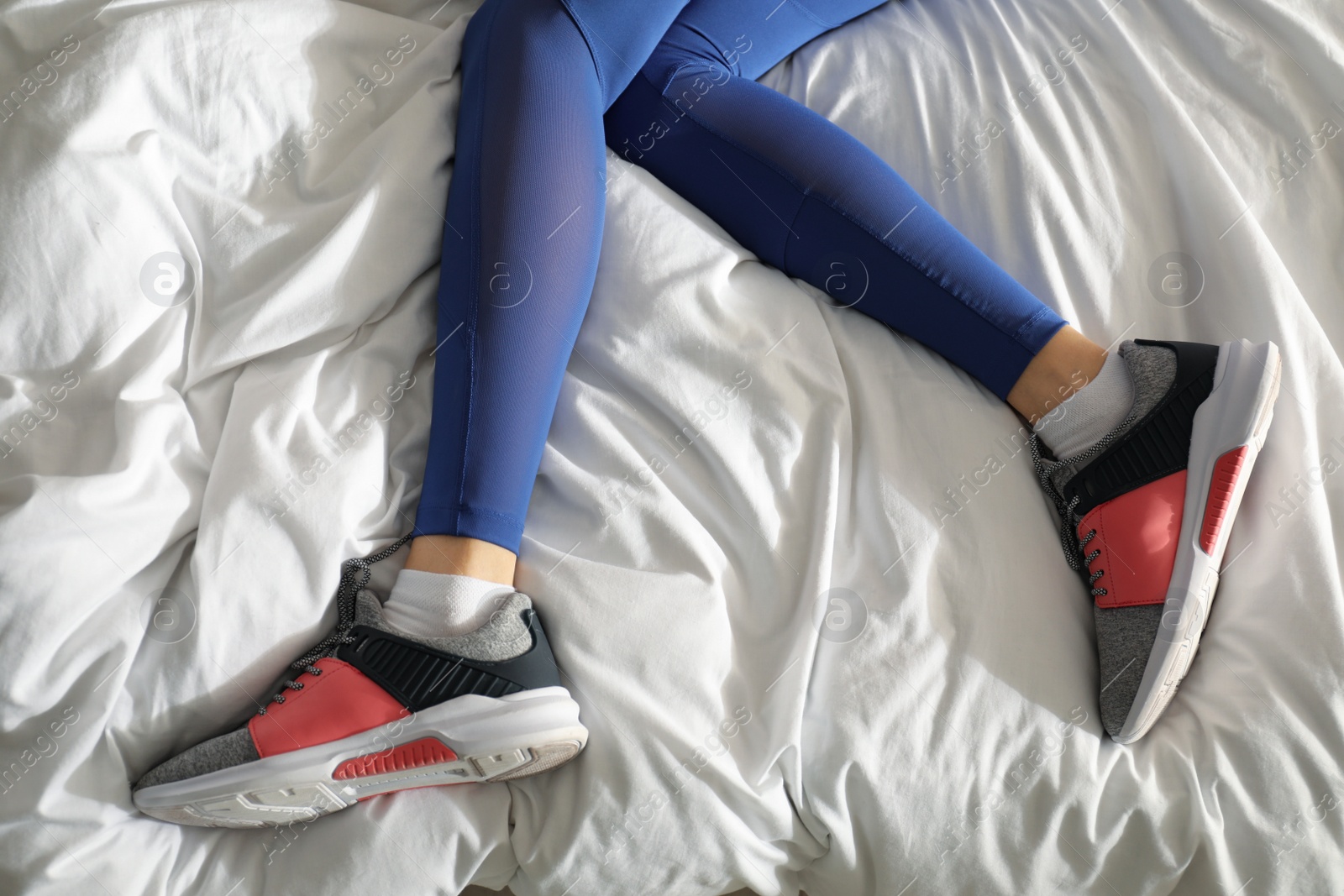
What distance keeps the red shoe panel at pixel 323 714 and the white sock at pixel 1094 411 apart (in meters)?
0.63

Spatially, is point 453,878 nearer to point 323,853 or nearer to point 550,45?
point 323,853

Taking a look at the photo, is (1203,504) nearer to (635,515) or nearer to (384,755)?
(635,515)

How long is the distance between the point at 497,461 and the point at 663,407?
0.55ft

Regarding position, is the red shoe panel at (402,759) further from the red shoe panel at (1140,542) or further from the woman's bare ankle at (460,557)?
the red shoe panel at (1140,542)

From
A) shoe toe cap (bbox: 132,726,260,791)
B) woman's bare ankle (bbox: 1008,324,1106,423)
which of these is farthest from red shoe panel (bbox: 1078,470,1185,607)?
shoe toe cap (bbox: 132,726,260,791)

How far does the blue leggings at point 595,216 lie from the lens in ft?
2.35

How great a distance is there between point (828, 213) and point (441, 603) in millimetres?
501

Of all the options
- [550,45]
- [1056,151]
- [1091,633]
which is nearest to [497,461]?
[550,45]

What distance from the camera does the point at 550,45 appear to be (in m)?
0.77

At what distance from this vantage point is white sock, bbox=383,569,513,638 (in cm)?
69

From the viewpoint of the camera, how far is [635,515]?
2.46 feet

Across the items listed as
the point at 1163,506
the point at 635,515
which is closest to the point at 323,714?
the point at 635,515

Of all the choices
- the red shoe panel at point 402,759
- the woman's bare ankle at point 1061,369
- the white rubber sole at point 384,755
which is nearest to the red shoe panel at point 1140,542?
the woman's bare ankle at point 1061,369

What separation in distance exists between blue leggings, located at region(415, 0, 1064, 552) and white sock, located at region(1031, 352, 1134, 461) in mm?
54
